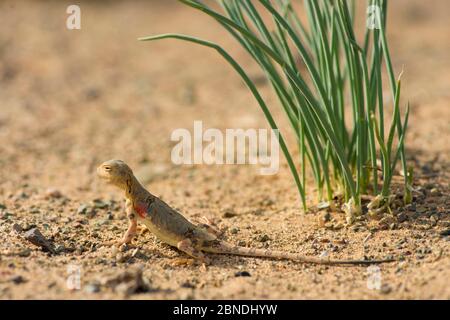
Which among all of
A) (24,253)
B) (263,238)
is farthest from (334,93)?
(24,253)

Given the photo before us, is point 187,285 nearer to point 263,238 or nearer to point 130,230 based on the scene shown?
point 130,230

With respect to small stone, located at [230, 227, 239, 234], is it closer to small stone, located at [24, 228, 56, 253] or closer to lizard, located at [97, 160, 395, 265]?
lizard, located at [97, 160, 395, 265]

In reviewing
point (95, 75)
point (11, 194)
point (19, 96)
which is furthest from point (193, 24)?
point (11, 194)

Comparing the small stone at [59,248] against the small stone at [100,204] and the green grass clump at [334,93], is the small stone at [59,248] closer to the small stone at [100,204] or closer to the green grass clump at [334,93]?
the small stone at [100,204]

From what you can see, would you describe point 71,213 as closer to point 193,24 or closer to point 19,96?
point 19,96

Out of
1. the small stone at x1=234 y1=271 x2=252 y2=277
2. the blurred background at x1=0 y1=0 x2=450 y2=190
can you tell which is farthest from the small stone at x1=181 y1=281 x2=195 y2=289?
the blurred background at x1=0 y1=0 x2=450 y2=190

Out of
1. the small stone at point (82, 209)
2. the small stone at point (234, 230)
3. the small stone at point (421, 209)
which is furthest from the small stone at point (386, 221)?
the small stone at point (82, 209)
